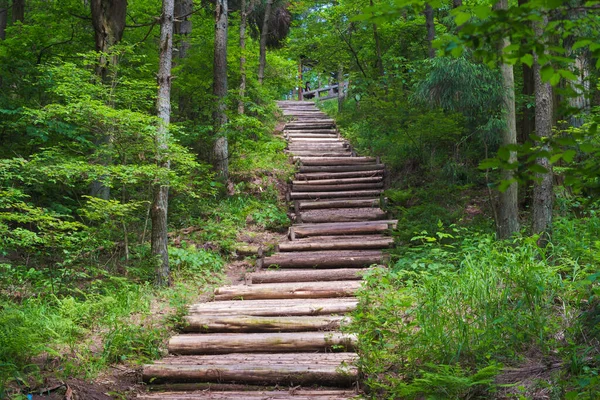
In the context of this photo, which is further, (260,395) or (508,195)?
(508,195)

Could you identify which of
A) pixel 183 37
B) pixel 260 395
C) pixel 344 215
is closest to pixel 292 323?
pixel 260 395

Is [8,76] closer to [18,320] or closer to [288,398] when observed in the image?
[18,320]

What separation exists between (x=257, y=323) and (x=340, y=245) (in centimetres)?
322

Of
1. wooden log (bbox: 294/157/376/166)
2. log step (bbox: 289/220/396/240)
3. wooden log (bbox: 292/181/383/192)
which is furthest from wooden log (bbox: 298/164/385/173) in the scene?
log step (bbox: 289/220/396/240)

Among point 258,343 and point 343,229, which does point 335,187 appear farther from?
point 258,343

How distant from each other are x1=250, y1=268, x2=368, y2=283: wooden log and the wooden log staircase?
0.01m

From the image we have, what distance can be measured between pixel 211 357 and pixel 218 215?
5.13m

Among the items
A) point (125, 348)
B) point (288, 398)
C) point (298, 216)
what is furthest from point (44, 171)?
point (298, 216)

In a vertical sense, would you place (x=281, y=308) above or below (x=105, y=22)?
below

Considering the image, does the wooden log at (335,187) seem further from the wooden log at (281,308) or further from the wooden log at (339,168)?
the wooden log at (281,308)

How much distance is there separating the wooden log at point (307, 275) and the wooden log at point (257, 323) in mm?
1636

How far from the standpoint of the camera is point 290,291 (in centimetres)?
687

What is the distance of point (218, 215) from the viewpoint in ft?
33.4

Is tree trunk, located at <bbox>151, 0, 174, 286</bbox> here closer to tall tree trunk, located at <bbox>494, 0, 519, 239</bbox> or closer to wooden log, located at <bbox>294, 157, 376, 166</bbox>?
tall tree trunk, located at <bbox>494, 0, 519, 239</bbox>
